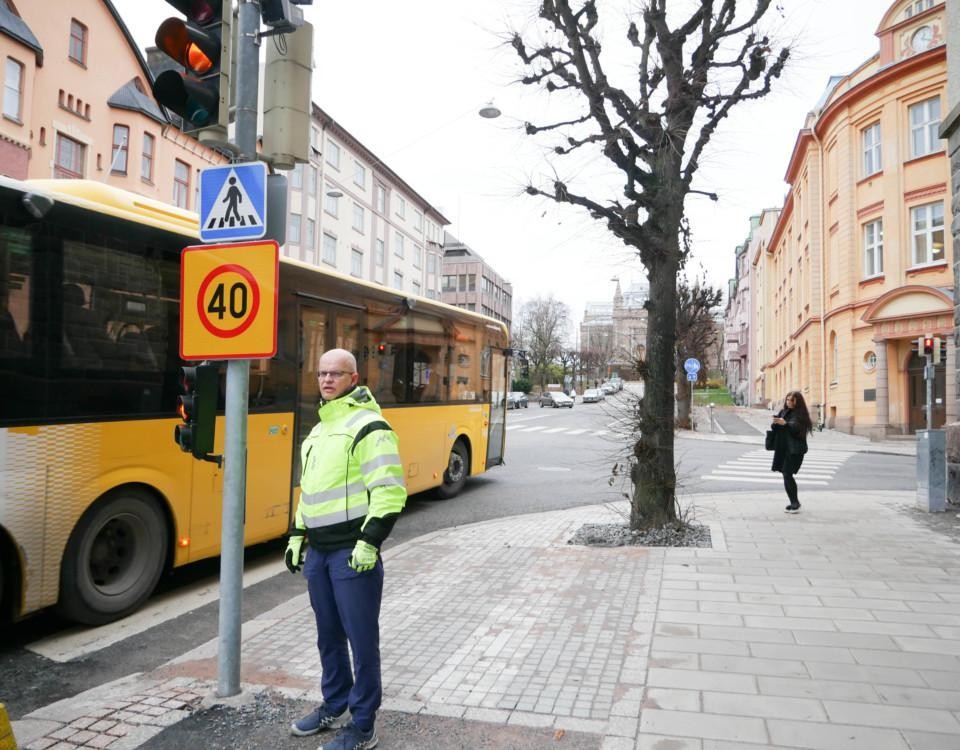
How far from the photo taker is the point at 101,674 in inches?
179

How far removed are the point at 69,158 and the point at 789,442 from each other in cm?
2523

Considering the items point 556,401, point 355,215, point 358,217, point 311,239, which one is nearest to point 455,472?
point 311,239

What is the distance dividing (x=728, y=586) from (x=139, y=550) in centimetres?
487

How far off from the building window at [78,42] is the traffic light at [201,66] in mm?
26217

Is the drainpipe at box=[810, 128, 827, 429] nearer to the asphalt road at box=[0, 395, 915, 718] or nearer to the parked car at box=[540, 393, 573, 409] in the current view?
the asphalt road at box=[0, 395, 915, 718]

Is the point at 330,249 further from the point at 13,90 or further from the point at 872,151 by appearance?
the point at 872,151

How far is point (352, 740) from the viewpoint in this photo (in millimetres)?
3230

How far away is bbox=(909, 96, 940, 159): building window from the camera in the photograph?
84.0 feet

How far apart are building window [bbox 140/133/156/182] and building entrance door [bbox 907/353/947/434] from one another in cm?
2977

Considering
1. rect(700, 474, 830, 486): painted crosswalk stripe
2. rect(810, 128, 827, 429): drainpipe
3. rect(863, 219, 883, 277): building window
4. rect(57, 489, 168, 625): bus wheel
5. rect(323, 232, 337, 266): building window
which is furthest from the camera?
rect(323, 232, 337, 266): building window

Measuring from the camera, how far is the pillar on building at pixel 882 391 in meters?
26.4

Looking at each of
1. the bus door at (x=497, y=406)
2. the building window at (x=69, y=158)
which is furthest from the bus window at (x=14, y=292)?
the building window at (x=69, y=158)

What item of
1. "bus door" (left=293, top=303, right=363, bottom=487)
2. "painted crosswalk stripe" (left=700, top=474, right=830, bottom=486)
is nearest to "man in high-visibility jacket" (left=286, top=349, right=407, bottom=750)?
"bus door" (left=293, top=303, right=363, bottom=487)

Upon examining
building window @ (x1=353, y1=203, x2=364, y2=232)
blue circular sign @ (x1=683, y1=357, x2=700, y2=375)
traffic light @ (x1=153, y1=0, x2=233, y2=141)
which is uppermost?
building window @ (x1=353, y1=203, x2=364, y2=232)
